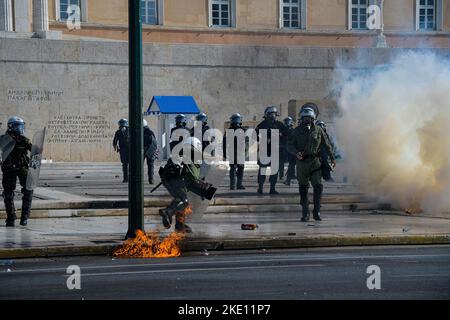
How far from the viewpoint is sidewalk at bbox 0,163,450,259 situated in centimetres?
1605

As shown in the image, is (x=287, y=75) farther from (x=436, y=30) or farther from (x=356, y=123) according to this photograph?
(x=356, y=123)

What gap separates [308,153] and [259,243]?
3535 mm

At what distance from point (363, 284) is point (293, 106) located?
30667 millimetres

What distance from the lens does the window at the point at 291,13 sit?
49.6 metres

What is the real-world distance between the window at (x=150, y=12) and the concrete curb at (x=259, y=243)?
32102 mm

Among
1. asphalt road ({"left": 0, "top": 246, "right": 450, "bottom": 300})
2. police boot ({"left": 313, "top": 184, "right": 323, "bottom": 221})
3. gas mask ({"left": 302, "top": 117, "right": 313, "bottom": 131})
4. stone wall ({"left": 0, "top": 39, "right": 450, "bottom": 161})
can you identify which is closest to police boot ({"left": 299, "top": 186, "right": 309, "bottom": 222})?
police boot ({"left": 313, "top": 184, "right": 323, "bottom": 221})

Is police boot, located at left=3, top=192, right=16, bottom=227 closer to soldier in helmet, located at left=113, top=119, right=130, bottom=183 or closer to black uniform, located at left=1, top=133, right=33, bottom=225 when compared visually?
black uniform, located at left=1, top=133, right=33, bottom=225

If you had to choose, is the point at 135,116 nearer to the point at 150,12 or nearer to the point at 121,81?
the point at 121,81

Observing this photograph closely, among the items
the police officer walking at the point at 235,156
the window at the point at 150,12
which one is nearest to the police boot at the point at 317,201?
the police officer walking at the point at 235,156

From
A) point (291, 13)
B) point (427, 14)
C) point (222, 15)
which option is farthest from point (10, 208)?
point (427, 14)

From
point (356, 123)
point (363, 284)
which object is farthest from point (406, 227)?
point (363, 284)

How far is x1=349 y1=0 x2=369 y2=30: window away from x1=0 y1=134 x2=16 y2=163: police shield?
34.2 m

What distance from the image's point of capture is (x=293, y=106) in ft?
138

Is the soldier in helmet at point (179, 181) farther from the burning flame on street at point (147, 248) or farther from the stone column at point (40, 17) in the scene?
the stone column at point (40, 17)
